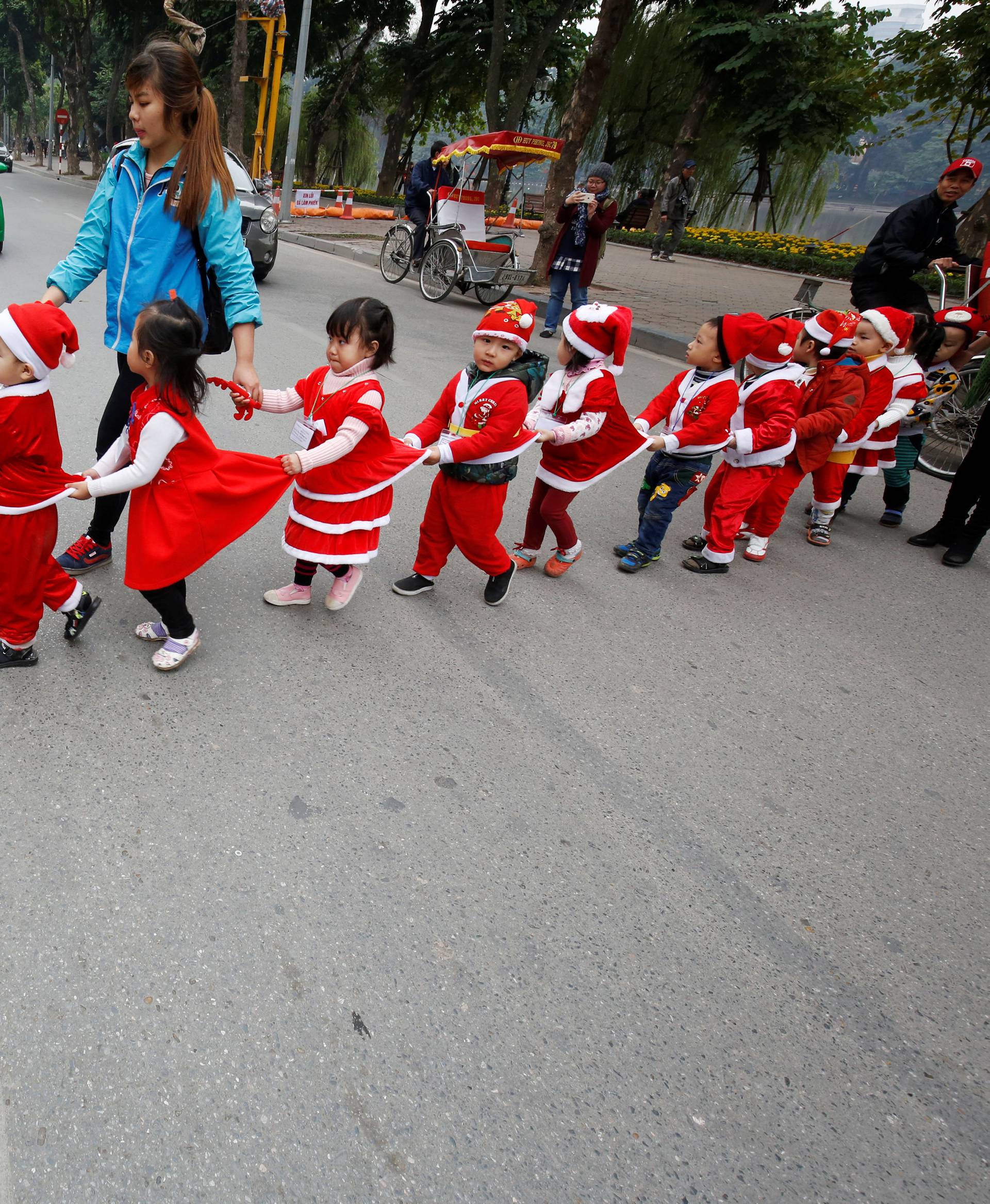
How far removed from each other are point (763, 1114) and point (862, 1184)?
21 centimetres

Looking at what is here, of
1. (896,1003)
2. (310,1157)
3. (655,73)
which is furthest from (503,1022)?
(655,73)

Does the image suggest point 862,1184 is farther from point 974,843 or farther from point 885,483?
point 885,483

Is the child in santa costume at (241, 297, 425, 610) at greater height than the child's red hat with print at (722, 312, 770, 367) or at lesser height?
lesser

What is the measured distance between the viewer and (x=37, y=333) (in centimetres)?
223

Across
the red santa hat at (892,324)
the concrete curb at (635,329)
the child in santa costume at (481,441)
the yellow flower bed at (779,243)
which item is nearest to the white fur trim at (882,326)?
the red santa hat at (892,324)

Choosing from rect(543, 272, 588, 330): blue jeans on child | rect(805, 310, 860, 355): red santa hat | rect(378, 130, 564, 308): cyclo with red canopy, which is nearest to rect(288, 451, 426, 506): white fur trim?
rect(805, 310, 860, 355): red santa hat

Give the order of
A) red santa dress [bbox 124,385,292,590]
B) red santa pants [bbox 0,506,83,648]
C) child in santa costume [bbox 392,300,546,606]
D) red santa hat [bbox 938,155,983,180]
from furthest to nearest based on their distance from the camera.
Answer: red santa hat [bbox 938,155,983,180], child in santa costume [bbox 392,300,546,606], red santa dress [bbox 124,385,292,590], red santa pants [bbox 0,506,83,648]

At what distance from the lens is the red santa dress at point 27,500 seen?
2316 mm

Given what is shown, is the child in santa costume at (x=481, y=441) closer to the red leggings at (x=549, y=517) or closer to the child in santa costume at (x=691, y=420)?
the red leggings at (x=549, y=517)

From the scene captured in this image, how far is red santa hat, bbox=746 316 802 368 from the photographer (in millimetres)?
3928

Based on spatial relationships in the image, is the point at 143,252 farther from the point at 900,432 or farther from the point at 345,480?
the point at 900,432

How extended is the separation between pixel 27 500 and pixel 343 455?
3.21ft

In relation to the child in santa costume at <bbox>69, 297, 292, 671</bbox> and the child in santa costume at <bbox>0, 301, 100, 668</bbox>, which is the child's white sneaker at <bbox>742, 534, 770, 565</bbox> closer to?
the child in santa costume at <bbox>69, 297, 292, 671</bbox>

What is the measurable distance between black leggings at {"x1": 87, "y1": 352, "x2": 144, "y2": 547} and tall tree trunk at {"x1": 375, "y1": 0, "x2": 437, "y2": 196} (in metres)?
31.2
